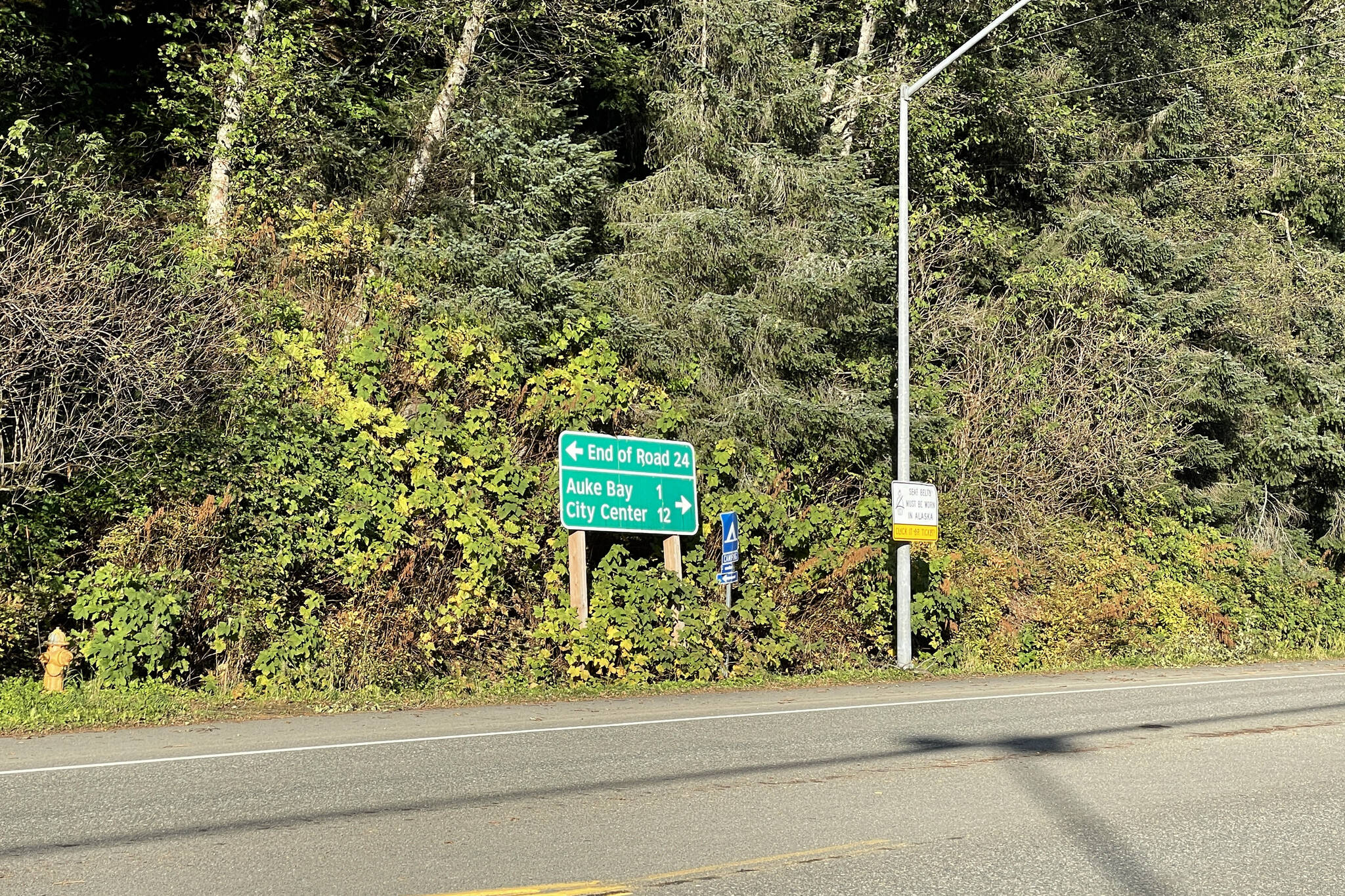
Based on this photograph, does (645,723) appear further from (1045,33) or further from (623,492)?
(1045,33)

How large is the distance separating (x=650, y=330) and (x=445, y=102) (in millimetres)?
5069

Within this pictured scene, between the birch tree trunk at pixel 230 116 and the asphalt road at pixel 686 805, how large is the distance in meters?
8.72

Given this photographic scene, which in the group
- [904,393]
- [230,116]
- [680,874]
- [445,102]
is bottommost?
[680,874]

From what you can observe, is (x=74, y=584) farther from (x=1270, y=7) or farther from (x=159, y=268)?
(x=1270, y=7)

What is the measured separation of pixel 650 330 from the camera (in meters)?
16.9

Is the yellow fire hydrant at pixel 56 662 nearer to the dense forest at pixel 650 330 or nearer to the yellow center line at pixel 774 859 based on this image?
the dense forest at pixel 650 330

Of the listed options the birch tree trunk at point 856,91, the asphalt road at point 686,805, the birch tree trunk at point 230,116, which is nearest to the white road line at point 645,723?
the asphalt road at point 686,805

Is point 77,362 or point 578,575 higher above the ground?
point 77,362

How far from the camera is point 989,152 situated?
79.4 feet

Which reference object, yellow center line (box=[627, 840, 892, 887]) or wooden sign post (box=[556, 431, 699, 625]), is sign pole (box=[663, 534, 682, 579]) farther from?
yellow center line (box=[627, 840, 892, 887])

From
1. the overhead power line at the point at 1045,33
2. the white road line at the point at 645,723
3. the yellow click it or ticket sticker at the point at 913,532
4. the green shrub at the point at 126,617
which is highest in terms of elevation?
the overhead power line at the point at 1045,33

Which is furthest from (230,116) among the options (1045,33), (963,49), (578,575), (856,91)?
(1045,33)

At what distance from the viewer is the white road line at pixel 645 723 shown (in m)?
8.84

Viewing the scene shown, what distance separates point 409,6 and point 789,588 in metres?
10.5
